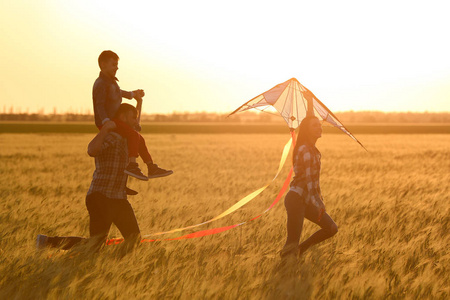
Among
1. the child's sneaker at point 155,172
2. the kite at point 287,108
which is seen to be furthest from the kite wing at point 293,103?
the child's sneaker at point 155,172

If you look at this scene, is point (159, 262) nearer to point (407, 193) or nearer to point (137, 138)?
point (137, 138)

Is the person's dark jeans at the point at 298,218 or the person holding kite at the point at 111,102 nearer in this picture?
the person holding kite at the point at 111,102

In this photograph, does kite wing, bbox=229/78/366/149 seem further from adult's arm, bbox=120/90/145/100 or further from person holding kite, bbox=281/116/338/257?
adult's arm, bbox=120/90/145/100

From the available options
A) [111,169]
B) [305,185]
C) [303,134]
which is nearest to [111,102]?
[111,169]

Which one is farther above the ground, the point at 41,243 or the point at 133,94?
the point at 133,94

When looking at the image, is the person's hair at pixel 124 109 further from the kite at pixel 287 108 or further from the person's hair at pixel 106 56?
the kite at pixel 287 108

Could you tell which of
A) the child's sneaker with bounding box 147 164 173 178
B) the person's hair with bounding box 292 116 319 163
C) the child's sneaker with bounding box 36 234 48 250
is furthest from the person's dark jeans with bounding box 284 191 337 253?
the child's sneaker with bounding box 36 234 48 250

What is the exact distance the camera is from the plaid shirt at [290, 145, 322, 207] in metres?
5.05

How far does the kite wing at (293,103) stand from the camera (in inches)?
219

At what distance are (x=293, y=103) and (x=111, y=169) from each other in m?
2.50

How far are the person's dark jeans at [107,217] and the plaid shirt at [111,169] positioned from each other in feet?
0.23

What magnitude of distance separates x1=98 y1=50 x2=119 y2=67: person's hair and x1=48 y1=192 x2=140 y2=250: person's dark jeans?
124 cm

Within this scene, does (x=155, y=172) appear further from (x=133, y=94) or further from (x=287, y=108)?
(x=287, y=108)

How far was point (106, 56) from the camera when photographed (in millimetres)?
4539
